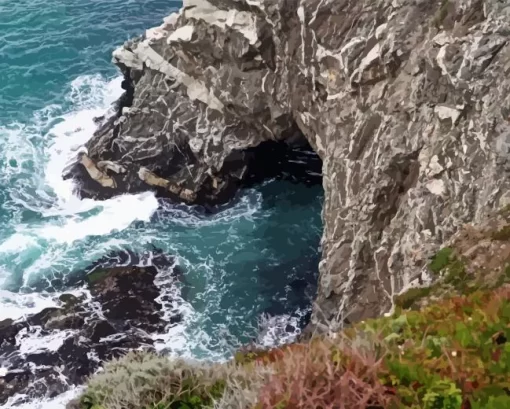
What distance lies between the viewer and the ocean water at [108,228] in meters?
31.6

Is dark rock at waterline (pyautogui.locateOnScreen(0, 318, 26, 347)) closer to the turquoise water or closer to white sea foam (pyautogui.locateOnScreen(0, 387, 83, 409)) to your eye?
the turquoise water

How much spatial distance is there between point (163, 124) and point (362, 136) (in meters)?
18.7

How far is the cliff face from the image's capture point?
20750 millimetres

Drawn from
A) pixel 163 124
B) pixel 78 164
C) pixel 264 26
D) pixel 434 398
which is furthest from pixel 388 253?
pixel 78 164

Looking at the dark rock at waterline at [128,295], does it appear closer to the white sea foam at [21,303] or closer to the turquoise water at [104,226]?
the turquoise water at [104,226]

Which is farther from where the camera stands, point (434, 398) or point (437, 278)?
point (437, 278)

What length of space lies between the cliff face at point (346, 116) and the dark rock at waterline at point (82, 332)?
7971mm

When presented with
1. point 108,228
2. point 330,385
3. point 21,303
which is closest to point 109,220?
point 108,228

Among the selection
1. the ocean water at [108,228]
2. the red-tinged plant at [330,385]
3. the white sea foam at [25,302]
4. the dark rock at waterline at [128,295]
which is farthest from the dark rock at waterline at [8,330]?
the red-tinged plant at [330,385]

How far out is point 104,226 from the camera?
123ft

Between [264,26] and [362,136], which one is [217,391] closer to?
[362,136]

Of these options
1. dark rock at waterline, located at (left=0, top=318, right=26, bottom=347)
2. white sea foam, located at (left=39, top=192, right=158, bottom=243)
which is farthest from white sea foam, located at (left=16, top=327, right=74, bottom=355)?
Answer: white sea foam, located at (left=39, top=192, right=158, bottom=243)

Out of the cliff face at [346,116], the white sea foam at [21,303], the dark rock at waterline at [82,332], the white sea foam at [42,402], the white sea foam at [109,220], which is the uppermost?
the cliff face at [346,116]

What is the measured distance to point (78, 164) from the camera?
41750 millimetres
